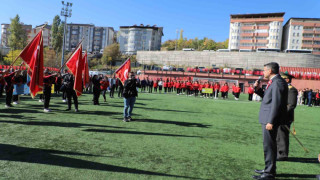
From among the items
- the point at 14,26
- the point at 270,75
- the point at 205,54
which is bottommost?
the point at 270,75

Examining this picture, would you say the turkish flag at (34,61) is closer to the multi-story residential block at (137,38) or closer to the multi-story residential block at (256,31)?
the multi-story residential block at (256,31)

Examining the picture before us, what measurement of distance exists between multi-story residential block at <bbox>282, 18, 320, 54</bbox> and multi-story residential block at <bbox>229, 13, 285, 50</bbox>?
4164 mm

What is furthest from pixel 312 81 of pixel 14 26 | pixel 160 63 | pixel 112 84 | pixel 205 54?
pixel 14 26

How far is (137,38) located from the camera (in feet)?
409

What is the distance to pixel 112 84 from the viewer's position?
21.5 m

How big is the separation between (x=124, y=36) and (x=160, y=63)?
4390cm

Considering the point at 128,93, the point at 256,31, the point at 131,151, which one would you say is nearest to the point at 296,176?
the point at 131,151

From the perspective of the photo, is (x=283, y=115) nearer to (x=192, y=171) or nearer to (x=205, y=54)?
(x=192, y=171)

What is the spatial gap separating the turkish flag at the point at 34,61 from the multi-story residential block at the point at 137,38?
114 m

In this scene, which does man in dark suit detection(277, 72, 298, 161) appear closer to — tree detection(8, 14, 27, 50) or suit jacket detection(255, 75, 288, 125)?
suit jacket detection(255, 75, 288, 125)

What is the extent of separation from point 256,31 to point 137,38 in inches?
2173

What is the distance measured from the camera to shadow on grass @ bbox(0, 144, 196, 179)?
15.3ft

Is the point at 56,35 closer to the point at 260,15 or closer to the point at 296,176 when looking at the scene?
the point at 260,15

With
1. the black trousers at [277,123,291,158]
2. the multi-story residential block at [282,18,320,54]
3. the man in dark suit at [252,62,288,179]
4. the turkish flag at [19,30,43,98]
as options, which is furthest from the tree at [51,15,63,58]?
the man in dark suit at [252,62,288,179]
